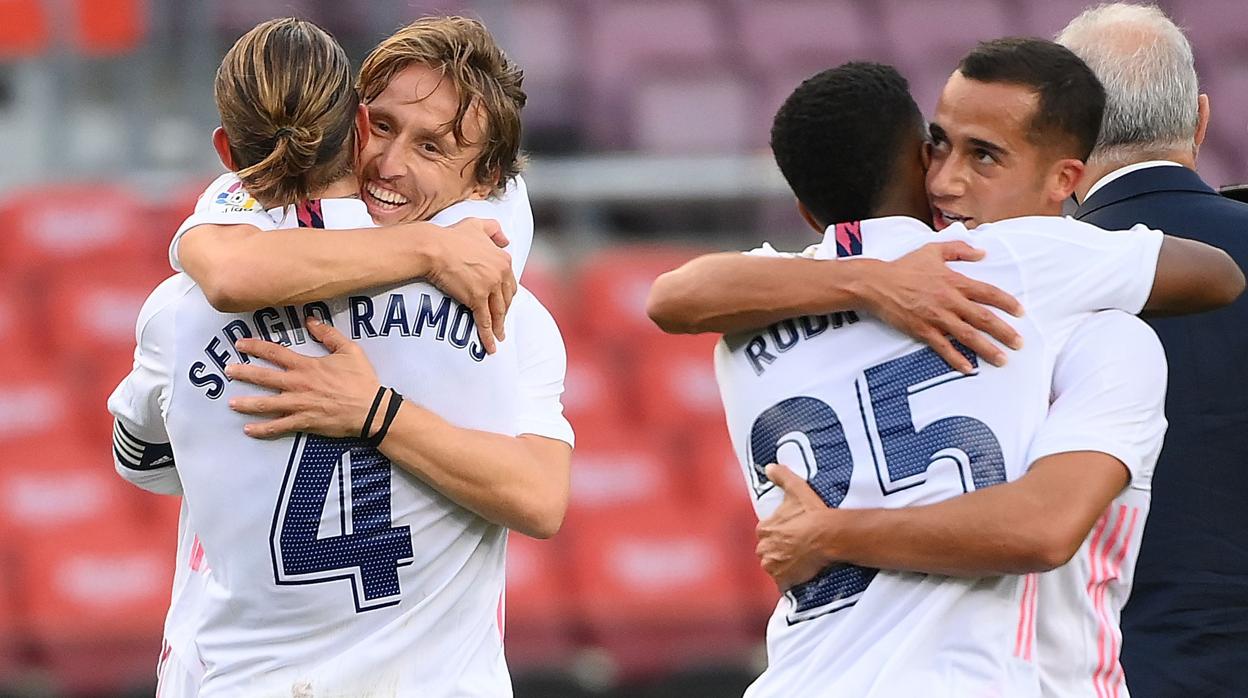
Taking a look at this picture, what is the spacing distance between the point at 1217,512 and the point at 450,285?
1.36m

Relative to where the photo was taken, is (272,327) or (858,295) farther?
(272,327)

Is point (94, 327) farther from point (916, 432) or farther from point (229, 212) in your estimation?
point (916, 432)

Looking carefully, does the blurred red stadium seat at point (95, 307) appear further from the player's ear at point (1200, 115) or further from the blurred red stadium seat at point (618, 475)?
the player's ear at point (1200, 115)

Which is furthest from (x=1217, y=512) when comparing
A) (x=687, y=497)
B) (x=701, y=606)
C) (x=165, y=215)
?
(x=165, y=215)

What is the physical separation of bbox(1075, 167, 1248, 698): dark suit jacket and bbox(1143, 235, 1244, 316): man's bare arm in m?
0.50

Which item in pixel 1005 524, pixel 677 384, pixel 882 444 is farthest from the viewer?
pixel 677 384

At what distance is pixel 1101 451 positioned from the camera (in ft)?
6.52

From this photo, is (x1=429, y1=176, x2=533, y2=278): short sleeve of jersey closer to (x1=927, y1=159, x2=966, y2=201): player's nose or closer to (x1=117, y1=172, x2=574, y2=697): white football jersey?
(x1=117, y1=172, x2=574, y2=697): white football jersey

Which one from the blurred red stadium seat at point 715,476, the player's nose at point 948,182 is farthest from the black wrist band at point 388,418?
the blurred red stadium seat at point 715,476

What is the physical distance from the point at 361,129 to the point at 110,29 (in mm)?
4633

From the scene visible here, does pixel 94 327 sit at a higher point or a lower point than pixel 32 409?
higher

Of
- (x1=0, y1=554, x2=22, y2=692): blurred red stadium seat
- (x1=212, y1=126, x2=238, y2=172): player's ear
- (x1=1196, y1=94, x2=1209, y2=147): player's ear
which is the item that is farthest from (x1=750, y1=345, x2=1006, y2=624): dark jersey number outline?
(x1=0, y1=554, x2=22, y2=692): blurred red stadium seat

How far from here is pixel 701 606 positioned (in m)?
5.82

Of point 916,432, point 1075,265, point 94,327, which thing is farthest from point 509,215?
point 94,327
